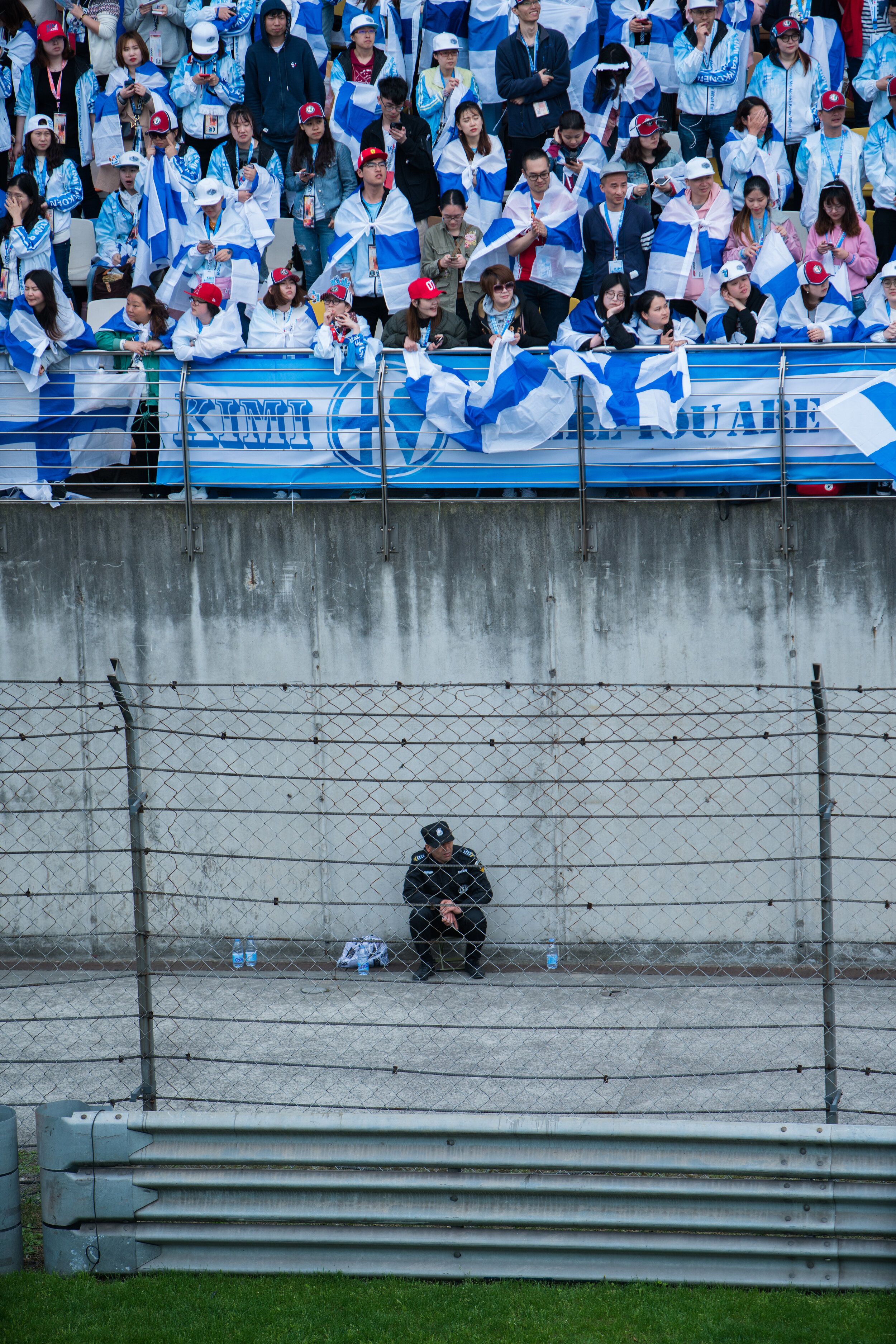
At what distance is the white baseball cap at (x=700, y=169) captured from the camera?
10.4 meters

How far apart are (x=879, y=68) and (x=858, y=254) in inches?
99.4

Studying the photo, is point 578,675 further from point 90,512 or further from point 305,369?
point 90,512

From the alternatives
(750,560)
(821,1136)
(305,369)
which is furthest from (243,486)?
(821,1136)

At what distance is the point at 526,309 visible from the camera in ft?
32.6

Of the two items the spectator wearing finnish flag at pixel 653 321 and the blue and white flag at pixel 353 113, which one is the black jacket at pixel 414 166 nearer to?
the blue and white flag at pixel 353 113

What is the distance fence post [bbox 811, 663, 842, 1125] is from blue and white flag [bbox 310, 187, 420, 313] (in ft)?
20.9

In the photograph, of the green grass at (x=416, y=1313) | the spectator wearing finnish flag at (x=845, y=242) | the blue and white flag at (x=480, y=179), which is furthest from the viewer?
the blue and white flag at (x=480, y=179)

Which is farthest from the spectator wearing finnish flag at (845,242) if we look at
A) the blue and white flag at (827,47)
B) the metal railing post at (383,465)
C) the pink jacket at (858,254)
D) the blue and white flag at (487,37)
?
the metal railing post at (383,465)

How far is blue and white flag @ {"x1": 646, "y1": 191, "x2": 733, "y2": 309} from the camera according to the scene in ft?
34.0

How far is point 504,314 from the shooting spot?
9812 millimetres

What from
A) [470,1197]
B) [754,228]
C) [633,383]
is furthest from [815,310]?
[470,1197]

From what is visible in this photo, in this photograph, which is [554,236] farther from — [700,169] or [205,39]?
[205,39]

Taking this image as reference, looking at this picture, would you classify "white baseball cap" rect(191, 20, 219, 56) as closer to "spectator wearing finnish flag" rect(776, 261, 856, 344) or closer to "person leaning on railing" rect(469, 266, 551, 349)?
"person leaning on railing" rect(469, 266, 551, 349)

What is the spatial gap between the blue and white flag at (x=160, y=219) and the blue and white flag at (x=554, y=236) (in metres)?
2.77
